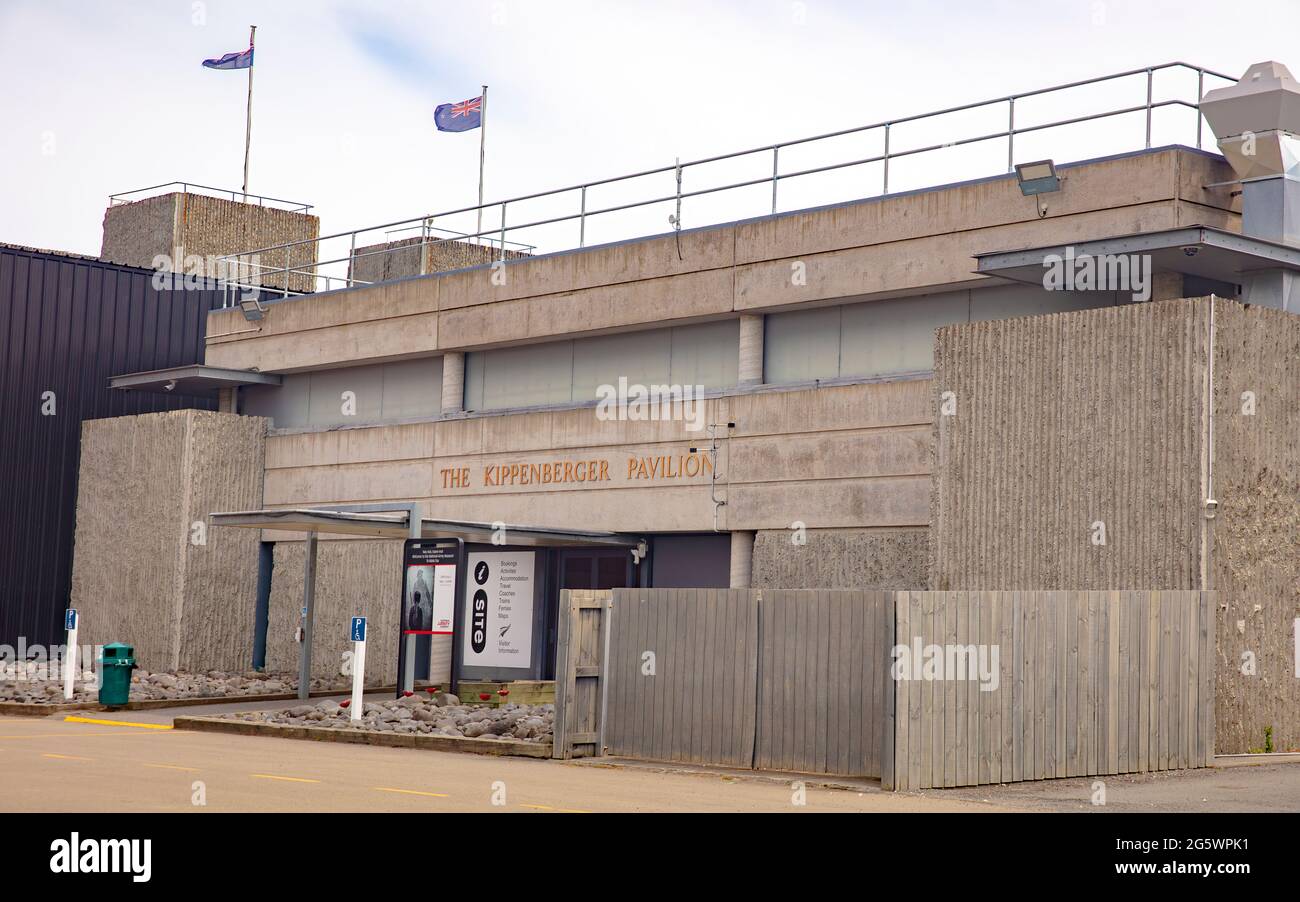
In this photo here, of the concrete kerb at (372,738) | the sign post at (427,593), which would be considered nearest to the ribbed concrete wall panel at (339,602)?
the sign post at (427,593)

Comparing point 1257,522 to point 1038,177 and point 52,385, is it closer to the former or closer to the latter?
point 1038,177

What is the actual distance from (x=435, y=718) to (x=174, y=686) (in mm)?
8862

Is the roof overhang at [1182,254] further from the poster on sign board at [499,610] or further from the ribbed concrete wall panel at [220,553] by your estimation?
the ribbed concrete wall panel at [220,553]

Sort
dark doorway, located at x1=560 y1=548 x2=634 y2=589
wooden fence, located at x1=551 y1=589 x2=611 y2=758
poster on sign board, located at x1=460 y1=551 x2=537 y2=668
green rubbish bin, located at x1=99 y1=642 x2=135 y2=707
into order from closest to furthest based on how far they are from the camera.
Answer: wooden fence, located at x1=551 y1=589 x2=611 y2=758 → green rubbish bin, located at x1=99 y1=642 x2=135 y2=707 → poster on sign board, located at x1=460 y1=551 x2=537 y2=668 → dark doorway, located at x1=560 y1=548 x2=634 y2=589

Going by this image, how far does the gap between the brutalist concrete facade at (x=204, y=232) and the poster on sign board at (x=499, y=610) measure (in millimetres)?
14506

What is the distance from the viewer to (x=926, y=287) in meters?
23.5

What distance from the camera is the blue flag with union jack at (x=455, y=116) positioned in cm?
3834

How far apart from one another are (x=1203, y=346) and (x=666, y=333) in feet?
36.4

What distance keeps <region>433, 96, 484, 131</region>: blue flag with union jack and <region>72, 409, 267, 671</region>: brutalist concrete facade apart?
8.75 metres

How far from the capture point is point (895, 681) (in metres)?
14.6

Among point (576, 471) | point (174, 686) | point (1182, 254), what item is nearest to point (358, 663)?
point (576, 471)

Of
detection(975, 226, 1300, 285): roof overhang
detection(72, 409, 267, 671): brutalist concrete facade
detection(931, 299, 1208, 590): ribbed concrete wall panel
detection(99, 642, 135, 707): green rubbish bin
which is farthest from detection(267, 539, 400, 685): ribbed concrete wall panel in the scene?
detection(975, 226, 1300, 285): roof overhang

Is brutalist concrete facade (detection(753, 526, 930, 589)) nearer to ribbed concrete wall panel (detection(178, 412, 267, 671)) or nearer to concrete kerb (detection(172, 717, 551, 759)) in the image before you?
concrete kerb (detection(172, 717, 551, 759))

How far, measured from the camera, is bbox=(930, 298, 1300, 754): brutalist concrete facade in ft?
60.3
